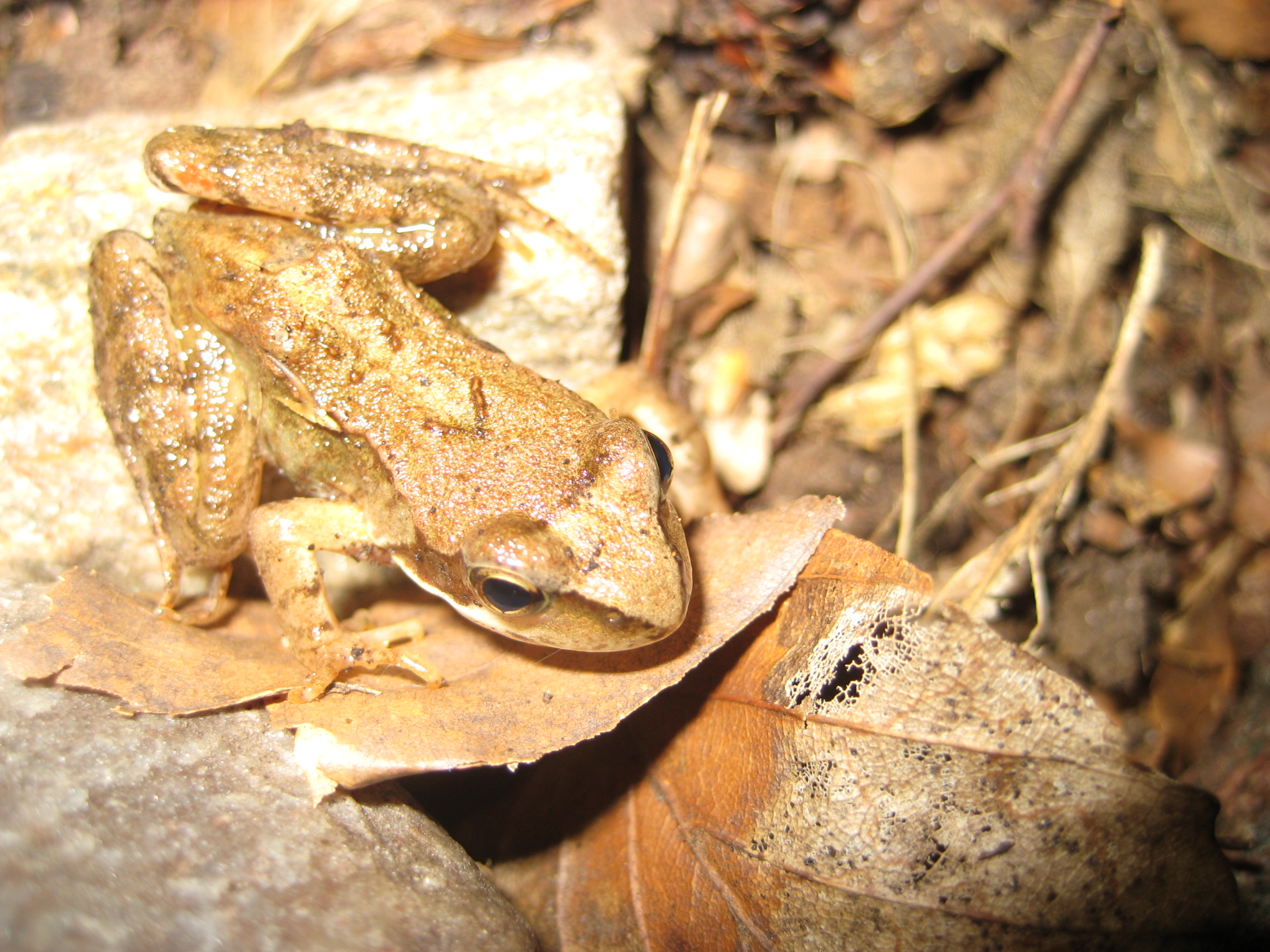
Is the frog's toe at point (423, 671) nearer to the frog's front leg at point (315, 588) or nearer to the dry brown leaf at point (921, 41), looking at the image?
the frog's front leg at point (315, 588)

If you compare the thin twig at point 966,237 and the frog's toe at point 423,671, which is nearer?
the frog's toe at point 423,671

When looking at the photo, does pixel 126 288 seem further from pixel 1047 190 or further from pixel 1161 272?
pixel 1161 272

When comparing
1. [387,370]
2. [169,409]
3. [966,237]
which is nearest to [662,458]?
[387,370]

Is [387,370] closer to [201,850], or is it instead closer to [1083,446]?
[201,850]

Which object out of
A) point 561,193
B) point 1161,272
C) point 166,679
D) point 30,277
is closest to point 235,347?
point 30,277

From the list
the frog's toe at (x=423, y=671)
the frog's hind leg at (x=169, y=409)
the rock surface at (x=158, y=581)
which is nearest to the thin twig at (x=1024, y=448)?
the rock surface at (x=158, y=581)
